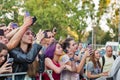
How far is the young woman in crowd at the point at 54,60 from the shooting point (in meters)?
6.10

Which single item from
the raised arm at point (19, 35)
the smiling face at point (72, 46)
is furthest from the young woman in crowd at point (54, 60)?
the raised arm at point (19, 35)

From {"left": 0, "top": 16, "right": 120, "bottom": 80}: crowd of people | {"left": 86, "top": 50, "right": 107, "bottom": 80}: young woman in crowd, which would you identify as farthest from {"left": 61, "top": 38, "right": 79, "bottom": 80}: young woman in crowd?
{"left": 86, "top": 50, "right": 107, "bottom": 80}: young woman in crowd

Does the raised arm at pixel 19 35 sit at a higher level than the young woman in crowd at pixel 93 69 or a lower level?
higher

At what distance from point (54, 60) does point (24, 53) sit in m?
1.02

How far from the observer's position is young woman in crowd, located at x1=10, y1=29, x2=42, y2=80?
543cm

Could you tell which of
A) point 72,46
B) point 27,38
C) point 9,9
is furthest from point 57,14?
point 27,38

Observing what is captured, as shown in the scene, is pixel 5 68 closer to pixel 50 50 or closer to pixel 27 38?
pixel 27 38

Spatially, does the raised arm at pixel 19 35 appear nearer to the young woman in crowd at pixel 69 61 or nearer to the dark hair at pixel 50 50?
the dark hair at pixel 50 50

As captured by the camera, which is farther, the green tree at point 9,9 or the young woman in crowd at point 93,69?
the green tree at point 9,9

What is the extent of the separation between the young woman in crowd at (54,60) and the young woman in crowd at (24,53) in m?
0.56

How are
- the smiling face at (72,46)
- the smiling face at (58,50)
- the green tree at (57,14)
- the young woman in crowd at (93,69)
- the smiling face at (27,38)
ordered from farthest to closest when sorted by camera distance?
1. the green tree at (57,14)
2. the young woman in crowd at (93,69)
3. the smiling face at (72,46)
4. the smiling face at (58,50)
5. the smiling face at (27,38)

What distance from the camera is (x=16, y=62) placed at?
17.9 ft

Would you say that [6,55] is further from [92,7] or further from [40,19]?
[92,7]

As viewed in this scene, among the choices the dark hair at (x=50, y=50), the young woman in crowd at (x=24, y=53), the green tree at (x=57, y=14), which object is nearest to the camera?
the young woman in crowd at (x=24, y=53)
